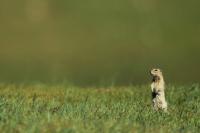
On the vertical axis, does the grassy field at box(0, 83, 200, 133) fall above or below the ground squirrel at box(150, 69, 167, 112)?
below

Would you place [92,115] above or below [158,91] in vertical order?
below

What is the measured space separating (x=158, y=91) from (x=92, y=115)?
313cm

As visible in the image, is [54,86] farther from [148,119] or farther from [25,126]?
[25,126]

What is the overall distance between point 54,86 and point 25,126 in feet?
31.1

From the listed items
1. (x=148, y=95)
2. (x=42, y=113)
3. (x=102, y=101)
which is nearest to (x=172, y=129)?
(x=42, y=113)

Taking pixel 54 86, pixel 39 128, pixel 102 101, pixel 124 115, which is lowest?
pixel 39 128

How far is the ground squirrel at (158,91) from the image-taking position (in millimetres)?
15210

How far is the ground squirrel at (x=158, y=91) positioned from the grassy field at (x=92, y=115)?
293 millimetres

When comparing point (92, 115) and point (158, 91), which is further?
point (158, 91)

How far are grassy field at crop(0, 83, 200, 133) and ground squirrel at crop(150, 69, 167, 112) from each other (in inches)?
11.5

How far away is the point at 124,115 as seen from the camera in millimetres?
13156

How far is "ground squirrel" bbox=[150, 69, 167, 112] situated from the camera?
15.2m

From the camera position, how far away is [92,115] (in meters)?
12.7

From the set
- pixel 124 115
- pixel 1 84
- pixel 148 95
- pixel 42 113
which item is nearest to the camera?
pixel 42 113
